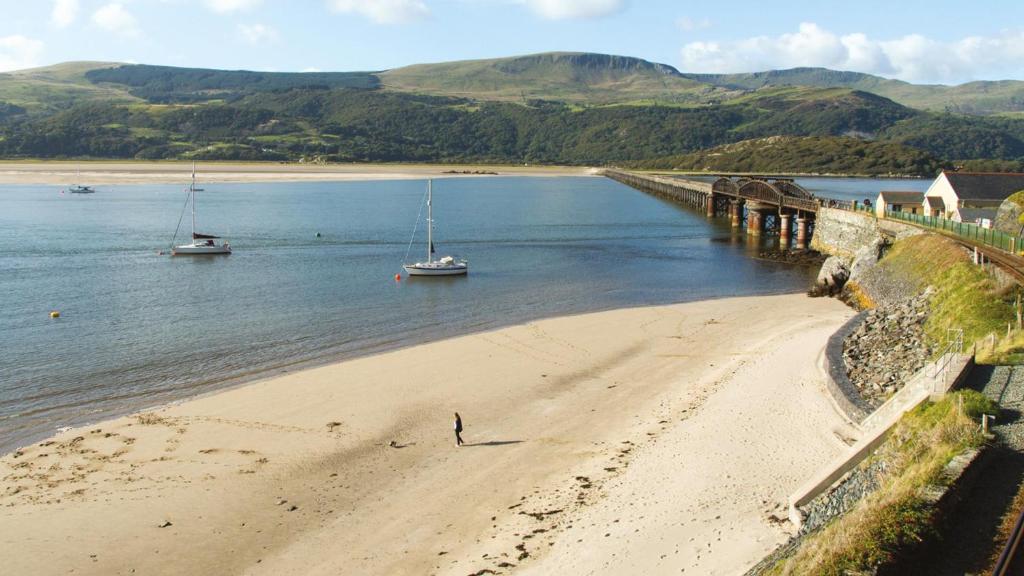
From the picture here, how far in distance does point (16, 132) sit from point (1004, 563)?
206m

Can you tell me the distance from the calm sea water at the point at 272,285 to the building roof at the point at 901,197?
7.30 m

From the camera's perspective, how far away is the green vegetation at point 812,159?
154 meters

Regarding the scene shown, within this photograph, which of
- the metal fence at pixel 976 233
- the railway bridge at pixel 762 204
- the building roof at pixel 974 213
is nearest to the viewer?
the metal fence at pixel 976 233

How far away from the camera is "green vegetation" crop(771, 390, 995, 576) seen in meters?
10.1

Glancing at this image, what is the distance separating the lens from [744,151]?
7062 inches

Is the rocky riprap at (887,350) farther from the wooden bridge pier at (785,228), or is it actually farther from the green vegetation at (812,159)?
the green vegetation at (812,159)

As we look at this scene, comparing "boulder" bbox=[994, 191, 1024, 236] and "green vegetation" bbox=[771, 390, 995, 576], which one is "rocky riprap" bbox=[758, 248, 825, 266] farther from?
"green vegetation" bbox=[771, 390, 995, 576]

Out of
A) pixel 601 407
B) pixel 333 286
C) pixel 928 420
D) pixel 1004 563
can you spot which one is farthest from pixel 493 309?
pixel 1004 563

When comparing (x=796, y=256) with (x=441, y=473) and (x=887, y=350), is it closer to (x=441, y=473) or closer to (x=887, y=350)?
(x=887, y=350)

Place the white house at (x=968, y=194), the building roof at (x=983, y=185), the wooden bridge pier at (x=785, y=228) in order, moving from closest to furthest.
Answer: the white house at (x=968, y=194), the building roof at (x=983, y=185), the wooden bridge pier at (x=785, y=228)

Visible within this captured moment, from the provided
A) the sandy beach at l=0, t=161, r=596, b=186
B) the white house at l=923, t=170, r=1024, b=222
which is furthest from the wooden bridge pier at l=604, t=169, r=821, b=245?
the sandy beach at l=0, t=161, r=596, b=186

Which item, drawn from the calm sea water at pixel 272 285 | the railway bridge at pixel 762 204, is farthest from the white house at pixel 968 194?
the railway bridge at pixel 762 204

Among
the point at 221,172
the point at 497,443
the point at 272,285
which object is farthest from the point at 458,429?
the point at 221,172

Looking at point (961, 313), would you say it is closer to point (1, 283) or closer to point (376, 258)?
point (376, 258)
